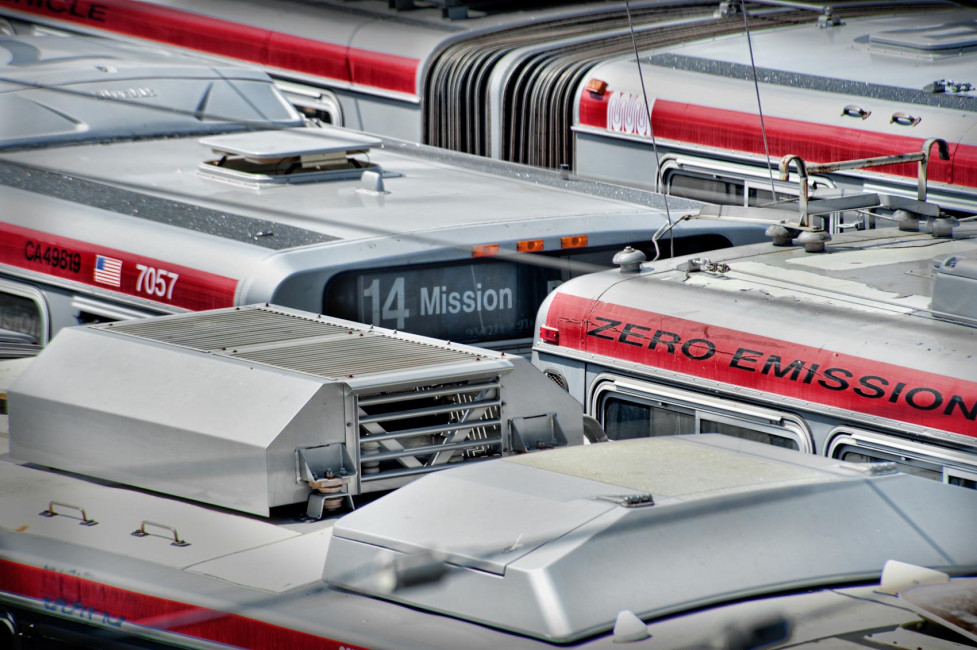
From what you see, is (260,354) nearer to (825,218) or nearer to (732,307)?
(732,307)

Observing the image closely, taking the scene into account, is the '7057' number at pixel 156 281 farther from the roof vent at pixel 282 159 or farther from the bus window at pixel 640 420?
the bus window at pixel 640 420

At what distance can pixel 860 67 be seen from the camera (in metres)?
9.13

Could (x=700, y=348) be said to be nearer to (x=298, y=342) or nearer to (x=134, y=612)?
(x=298, y=342)

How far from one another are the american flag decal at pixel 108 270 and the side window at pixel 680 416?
7.44 feet

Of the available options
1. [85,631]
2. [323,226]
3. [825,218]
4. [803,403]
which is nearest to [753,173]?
[825,218]

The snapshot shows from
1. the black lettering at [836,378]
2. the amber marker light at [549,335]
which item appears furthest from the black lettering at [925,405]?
the amber marker light at [549,335]

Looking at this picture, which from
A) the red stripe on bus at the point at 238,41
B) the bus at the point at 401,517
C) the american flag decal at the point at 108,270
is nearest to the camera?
the bus at the point at 401,517

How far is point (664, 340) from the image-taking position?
6.15 m

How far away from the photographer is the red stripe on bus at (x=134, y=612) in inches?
164

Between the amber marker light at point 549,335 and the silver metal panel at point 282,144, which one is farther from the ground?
the silver metal panel at point 282,144

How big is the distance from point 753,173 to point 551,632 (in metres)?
5.32

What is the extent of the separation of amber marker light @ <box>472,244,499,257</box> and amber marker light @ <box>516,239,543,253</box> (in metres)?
0.13

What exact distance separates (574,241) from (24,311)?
261 centimetres

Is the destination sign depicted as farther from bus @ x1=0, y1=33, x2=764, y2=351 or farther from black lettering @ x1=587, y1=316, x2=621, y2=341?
black lettering @ x1=587, y1=316, x2=621, y2=341
